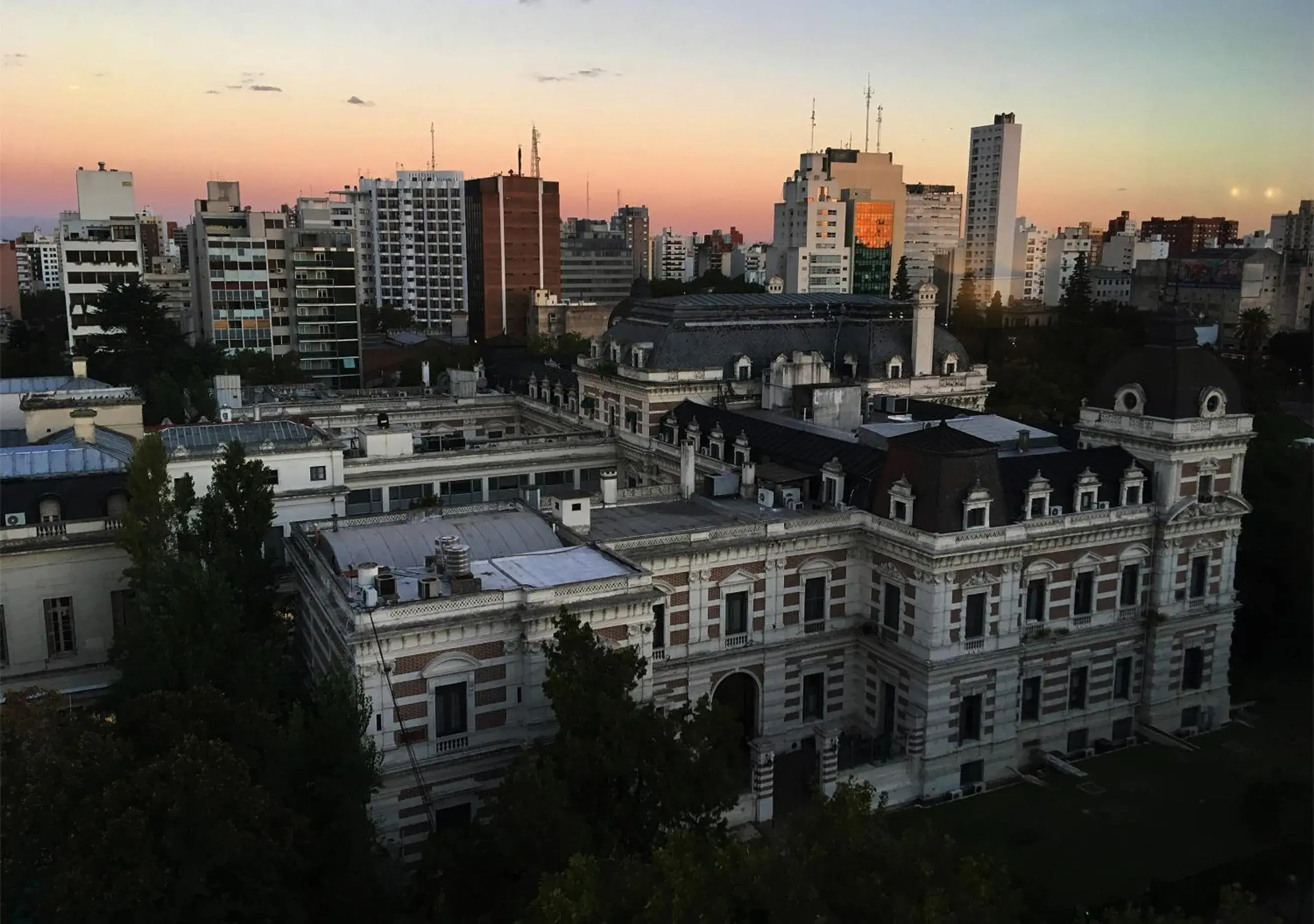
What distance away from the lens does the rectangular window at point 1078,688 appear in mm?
47625

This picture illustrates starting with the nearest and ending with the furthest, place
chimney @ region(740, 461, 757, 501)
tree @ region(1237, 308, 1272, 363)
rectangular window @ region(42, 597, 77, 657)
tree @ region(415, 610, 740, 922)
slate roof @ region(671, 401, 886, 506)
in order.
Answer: tree @ region(415, 610, 740, 922) < rectangular window @ region(42, 597, 77, 657) < slate roof @ region(671, 401, 886, 506) < chimney @ region(740, 461, 757, 501) < tree @ region(1237, 308, 1272, 363)

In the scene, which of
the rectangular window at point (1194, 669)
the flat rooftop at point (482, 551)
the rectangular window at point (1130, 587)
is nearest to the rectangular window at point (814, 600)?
the flat rooftop at point (482, 551)

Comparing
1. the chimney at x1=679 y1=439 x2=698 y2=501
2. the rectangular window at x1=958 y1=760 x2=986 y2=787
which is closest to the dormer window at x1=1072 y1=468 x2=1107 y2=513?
the rectangular window at x1=958 y1=760 x2=986 y2=787

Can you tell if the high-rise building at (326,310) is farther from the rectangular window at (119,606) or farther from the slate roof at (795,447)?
the rectangular window at (119,606)

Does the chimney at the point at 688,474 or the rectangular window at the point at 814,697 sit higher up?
the chimney at the point at 688,474

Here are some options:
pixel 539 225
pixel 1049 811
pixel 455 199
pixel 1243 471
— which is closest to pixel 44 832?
pixel 1049 811

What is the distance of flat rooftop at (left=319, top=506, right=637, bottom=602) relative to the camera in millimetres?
37281

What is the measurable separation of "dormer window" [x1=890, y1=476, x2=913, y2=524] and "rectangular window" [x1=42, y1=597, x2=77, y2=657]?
35129mm

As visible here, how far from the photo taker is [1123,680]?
4916cm

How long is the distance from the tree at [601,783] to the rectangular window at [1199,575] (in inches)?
1167

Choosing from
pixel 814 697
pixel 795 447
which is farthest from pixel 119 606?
pixel 795 447

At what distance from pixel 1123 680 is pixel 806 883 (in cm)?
3302

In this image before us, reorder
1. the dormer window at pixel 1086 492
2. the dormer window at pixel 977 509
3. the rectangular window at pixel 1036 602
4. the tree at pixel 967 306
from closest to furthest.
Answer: the dormer window at pixel 977 509, the rectangular window at pixel 1036 602, the dormer window at pixel 1086 492, the tree at pixel 967 306

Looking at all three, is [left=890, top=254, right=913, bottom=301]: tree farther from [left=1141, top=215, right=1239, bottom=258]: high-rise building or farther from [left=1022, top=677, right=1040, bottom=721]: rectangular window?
[left=1022, top=677, right=1040, bottom=721]: rectangular window
